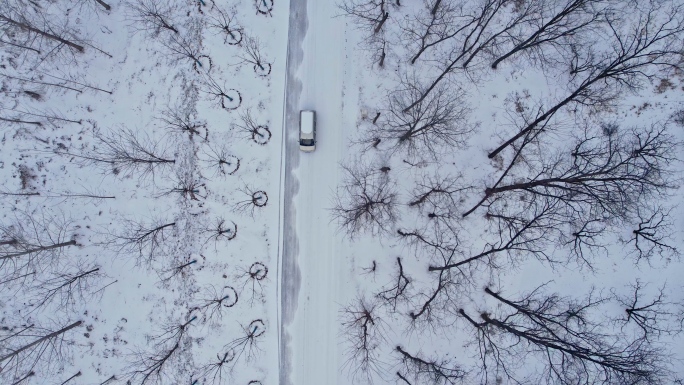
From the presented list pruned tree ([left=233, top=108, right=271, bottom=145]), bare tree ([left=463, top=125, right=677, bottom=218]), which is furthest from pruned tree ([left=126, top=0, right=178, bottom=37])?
bare tree ([left=463, top=125, right=677, bottom=218])

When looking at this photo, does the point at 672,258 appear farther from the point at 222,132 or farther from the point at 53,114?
the point at 53,114

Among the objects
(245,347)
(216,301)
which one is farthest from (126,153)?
(245,347)

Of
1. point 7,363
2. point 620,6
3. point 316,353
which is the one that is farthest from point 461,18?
point 7,363

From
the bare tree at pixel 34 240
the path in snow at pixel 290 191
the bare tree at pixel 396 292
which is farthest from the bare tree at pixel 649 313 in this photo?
the bare tree at pixel 34 240

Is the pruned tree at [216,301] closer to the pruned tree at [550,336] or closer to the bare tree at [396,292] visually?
the bare tree at [396,292]

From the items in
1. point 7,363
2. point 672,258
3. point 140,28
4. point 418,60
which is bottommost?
point 7,363

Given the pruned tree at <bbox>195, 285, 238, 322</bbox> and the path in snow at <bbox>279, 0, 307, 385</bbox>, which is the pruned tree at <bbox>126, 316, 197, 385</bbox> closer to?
the pruned tree at <bbox>195, 285, 238, 322</bbox>

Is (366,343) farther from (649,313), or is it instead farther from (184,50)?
(184,50)
